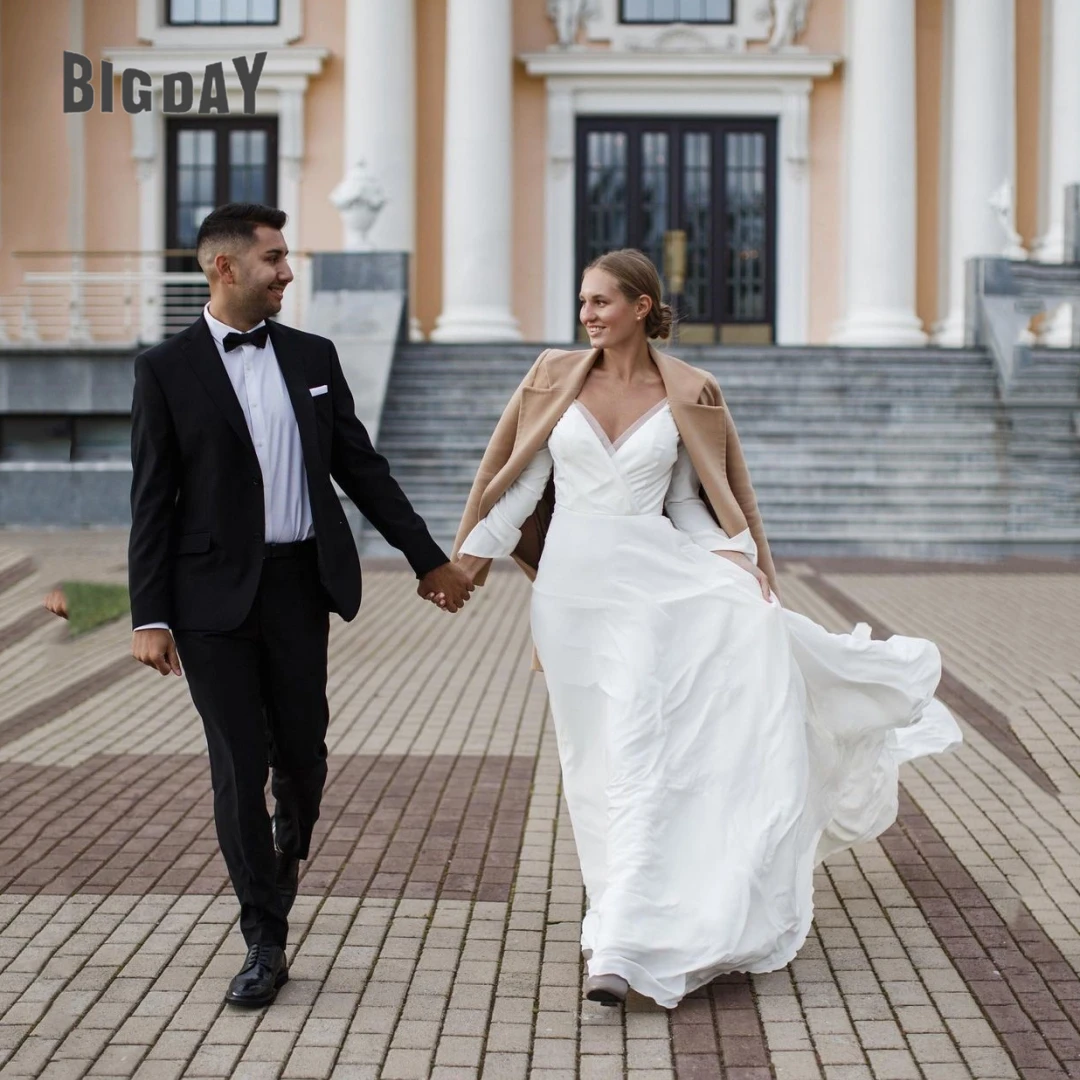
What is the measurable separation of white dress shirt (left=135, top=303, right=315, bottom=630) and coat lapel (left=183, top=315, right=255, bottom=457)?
0.03 meters

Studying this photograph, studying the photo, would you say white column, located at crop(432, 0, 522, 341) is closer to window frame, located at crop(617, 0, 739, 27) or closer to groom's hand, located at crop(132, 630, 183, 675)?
window frame, located at crop(617, 0, 739, 27)

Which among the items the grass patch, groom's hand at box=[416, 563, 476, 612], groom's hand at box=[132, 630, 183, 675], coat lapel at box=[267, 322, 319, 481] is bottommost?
the grass patch

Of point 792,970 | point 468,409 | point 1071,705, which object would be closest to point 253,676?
point 792,970

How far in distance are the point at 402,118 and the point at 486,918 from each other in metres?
17.8

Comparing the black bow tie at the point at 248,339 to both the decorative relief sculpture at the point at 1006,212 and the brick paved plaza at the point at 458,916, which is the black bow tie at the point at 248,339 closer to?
the brick paved plaza at the point at 458,916

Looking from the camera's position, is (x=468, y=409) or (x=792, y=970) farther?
(x=468, y=409)

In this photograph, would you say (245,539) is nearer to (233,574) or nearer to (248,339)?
(233,574)

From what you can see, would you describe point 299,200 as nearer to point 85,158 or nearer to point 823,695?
point 85,158

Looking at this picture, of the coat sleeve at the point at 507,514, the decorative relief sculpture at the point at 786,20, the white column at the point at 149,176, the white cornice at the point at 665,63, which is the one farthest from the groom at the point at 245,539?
the decorative relief sculpture at the point at 786,20

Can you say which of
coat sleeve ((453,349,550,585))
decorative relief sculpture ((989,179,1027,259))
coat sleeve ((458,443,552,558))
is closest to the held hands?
A: coat sleeve ((458,443,552,558))

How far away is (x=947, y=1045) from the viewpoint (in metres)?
3.89

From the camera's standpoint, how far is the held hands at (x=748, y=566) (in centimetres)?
462

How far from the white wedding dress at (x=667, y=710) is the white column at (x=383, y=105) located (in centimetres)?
1683

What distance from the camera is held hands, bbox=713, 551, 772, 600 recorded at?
462cm
